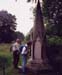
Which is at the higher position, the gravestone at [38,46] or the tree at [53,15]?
the tree at [53,15]

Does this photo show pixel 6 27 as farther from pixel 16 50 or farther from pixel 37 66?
pixel 16 50

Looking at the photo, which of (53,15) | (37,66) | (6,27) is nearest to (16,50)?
(37,66)

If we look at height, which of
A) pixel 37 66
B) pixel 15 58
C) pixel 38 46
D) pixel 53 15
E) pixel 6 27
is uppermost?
pixel 53 15

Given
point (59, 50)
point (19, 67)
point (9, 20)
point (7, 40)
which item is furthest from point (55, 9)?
point (9, 20)

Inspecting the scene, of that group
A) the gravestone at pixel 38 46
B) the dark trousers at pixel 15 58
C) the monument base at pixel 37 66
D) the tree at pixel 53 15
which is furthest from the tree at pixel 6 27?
the dark trousers at pixel 15 58

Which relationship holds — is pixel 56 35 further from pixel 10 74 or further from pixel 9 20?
pixel 9 20

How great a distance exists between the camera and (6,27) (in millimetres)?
78500

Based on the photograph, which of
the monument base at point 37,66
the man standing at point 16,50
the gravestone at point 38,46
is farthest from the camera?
the gravestone at point 38,46

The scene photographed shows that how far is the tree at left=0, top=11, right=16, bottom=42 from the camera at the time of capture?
2892 inches

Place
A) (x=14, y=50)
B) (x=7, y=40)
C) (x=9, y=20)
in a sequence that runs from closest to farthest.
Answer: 1. (x=14, y=50)
2. (x=7, y=40)
3. (x=9, y=20)

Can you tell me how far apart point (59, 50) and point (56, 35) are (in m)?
7.17

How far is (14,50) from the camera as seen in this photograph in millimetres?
19750

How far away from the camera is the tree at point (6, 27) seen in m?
73.5

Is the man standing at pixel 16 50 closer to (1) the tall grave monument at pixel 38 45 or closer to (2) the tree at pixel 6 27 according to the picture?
(1) the tall grave monument at pixel 38 45
